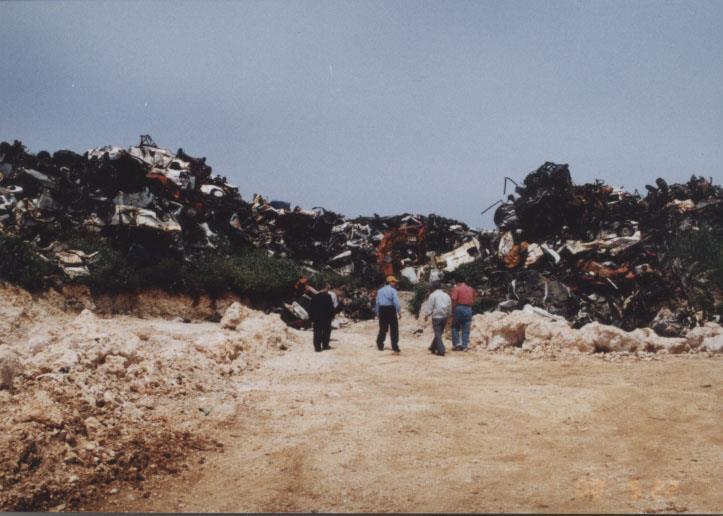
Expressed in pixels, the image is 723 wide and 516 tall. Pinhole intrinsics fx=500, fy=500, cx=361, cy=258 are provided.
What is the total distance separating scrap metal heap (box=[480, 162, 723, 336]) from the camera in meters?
11.6

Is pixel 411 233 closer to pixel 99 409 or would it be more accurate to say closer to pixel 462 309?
pixel 462 309

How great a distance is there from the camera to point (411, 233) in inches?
776

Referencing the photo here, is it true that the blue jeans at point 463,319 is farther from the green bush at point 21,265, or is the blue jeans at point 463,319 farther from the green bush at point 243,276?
the green bush at point 21,265

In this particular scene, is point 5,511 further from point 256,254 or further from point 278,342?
point 256,254

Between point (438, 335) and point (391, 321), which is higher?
point (391, 321)

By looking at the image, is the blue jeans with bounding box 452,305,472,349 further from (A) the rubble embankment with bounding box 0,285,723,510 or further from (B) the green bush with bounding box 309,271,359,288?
(B) the green bush with bounding box 309,271,359,288

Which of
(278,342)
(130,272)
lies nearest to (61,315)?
(130,272)

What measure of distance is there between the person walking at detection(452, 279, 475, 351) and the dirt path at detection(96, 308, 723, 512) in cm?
268

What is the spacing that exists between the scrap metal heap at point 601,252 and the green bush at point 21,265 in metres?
10.8

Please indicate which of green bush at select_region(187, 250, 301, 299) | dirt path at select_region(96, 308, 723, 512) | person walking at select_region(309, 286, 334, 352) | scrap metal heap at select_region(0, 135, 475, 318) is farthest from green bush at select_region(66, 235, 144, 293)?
dirt path at select_region(96, 308, 723, 512)

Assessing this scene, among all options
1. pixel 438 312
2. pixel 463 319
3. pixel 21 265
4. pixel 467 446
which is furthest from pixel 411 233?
pixel 467 446

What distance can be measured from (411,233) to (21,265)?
12857mm

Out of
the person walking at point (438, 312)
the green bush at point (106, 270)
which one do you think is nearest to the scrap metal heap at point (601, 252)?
the person walking at point (438, 312)

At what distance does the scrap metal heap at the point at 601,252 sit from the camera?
456 inches
